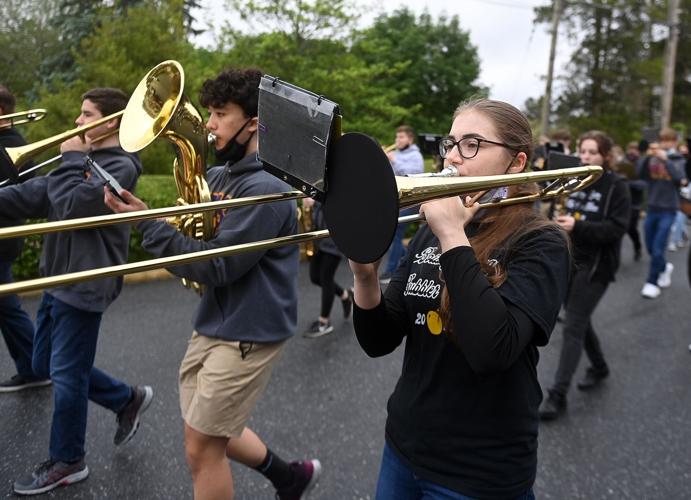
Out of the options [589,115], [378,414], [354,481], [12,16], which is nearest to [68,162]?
[354,481]

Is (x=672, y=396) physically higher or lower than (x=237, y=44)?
lower

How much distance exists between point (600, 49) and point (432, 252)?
91.5ft

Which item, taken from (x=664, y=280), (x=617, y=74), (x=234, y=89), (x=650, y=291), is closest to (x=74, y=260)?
(x=234, y=89)

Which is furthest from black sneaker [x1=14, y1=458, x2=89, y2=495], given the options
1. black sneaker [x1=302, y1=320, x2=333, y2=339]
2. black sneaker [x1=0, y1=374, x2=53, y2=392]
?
black sneaker [x1=302, y1=320, x2=333, y2=339]

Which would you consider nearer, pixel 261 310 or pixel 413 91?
pixel 261 310

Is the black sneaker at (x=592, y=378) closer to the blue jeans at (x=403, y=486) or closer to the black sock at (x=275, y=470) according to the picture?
the black sock at (x=275, y=470)

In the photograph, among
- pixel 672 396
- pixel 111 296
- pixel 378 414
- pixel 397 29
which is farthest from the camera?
pixel 397 29

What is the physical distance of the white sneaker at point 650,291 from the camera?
22.1 ft

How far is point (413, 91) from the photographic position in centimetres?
2761

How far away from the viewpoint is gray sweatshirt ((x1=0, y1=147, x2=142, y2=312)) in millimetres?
2561

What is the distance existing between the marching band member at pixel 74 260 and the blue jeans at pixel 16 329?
847mm

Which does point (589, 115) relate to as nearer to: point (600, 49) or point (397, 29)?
point (600, 49)

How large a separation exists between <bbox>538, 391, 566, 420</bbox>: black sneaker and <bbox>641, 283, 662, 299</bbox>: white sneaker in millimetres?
3587

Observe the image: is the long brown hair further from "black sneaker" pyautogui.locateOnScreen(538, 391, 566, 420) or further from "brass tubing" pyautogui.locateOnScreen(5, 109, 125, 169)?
"black sneaker" pyautogui.locateOnScreen(538, 391, 566, 420)
